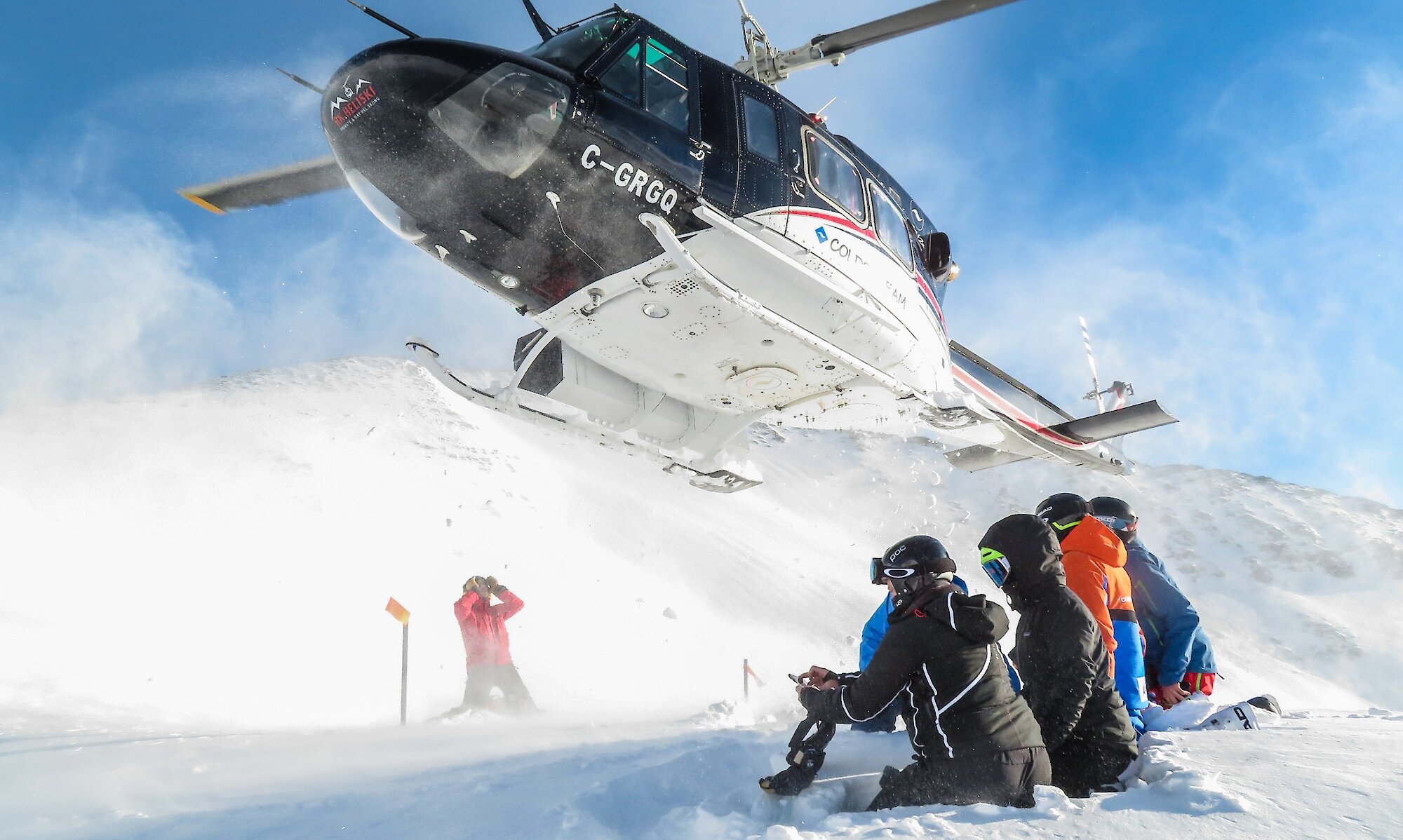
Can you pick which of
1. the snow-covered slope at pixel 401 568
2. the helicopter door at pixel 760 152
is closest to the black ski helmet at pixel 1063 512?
the helicopter door at pixel 760 152

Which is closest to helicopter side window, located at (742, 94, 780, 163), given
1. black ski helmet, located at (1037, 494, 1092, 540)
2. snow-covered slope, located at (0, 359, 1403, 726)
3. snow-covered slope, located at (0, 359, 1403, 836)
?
black ski helmet, located at (1037, 494, 1092, 540)

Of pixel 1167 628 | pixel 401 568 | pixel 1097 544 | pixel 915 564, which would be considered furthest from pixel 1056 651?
pixel 401 568

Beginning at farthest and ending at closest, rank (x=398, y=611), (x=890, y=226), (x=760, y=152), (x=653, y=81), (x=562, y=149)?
(x=398, y=611) < (x=890, y=226) < (x=760, y=152) < (x=653, y=81) < (x=562, y=149)

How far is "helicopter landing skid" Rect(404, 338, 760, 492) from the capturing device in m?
5.90

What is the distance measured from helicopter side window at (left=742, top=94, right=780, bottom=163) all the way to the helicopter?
2 centimetres

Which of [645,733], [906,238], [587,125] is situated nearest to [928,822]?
[645,733]

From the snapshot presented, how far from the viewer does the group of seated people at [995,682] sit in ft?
8.36

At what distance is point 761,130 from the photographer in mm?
5352

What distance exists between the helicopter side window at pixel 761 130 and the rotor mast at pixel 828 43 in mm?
669

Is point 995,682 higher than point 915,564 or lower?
lower

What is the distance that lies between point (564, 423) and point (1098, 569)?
401 centimetres

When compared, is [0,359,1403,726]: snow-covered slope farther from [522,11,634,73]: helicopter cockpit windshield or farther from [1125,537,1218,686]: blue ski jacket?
[522,11,634,73]: helicopter cockpit windshield

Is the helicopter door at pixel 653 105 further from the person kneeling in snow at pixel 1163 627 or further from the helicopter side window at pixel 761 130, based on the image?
the person kneeling in snow at pixel 1163 627

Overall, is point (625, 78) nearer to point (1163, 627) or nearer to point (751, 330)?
point (751, 330)
